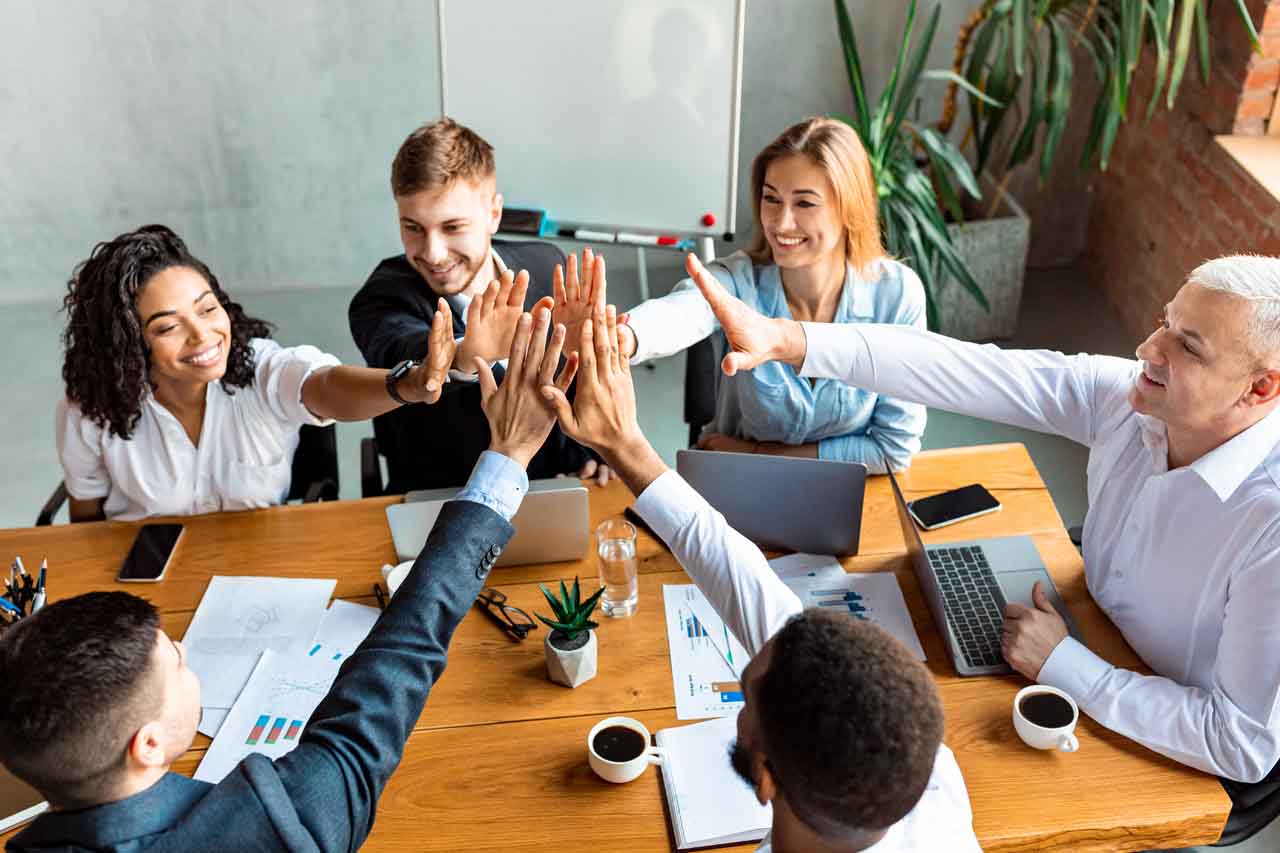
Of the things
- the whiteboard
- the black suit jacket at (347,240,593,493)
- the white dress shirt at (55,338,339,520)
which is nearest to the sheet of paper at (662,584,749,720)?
the black suit jacket at (347,240,593,493)

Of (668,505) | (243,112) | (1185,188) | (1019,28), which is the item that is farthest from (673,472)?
(243,112)

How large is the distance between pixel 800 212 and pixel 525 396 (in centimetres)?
100

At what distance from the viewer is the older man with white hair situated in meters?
1.67

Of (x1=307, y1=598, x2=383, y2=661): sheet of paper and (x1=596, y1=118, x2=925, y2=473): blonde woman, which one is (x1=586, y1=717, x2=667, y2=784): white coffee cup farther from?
(x1=596, y1=118, x2=925, y2=473): blonde woman

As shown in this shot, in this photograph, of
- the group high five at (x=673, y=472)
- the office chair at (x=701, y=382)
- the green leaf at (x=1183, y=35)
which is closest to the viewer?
the group high five at (x=673, y=472)

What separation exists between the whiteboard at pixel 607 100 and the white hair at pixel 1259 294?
6.49 feet

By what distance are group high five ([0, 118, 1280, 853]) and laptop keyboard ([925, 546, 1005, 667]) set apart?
6cm

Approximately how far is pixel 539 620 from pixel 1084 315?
11.2 ft

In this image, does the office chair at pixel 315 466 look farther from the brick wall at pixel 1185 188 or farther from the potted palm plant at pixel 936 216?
the brick wall at pixel 1185 188

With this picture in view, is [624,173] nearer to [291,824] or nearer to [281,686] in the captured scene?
[281,686]

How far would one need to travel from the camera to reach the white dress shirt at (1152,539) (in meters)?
1.67

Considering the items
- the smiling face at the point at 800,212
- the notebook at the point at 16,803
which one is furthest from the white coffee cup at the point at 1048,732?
the notebook at the point at 16,803

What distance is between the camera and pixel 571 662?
1.84 m

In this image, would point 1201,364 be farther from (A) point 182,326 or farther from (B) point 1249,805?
(A) point 182,326
